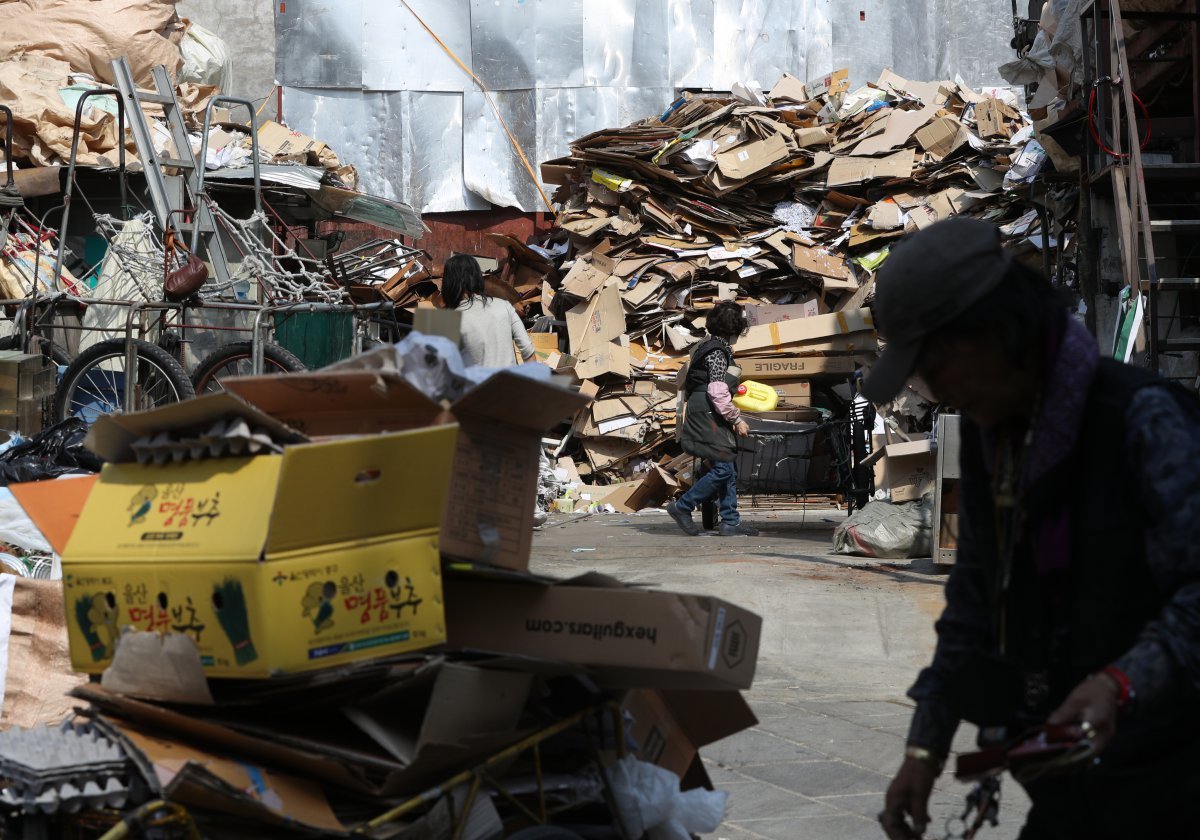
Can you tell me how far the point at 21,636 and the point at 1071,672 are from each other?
320cm

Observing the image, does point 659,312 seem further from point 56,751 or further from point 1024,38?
point 56,751

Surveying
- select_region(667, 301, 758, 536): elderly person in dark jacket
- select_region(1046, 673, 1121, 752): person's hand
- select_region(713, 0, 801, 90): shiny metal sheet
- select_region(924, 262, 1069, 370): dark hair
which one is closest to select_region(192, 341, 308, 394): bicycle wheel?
select_region(667, 301, 758, 536): elderly person in dark jacket

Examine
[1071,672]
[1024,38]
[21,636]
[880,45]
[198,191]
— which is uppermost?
[880,45]

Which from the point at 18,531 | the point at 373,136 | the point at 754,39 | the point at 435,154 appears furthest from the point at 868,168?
the point at 18,531

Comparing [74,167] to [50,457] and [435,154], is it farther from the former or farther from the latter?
[435,154]

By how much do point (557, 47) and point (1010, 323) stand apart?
17.3 meters

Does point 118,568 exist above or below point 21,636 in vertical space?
above

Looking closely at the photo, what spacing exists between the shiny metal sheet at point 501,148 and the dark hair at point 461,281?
11.1 m

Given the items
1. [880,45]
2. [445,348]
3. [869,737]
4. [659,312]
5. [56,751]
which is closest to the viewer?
[56,751]

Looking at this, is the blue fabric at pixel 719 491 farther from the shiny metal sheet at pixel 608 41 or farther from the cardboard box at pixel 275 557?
the shiny metal sheet at pixel 608 41

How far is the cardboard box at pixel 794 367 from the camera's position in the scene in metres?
12.4

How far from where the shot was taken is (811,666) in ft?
18.8

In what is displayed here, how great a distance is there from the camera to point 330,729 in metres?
2.55

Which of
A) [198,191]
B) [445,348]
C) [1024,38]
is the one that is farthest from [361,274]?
[445,348]
